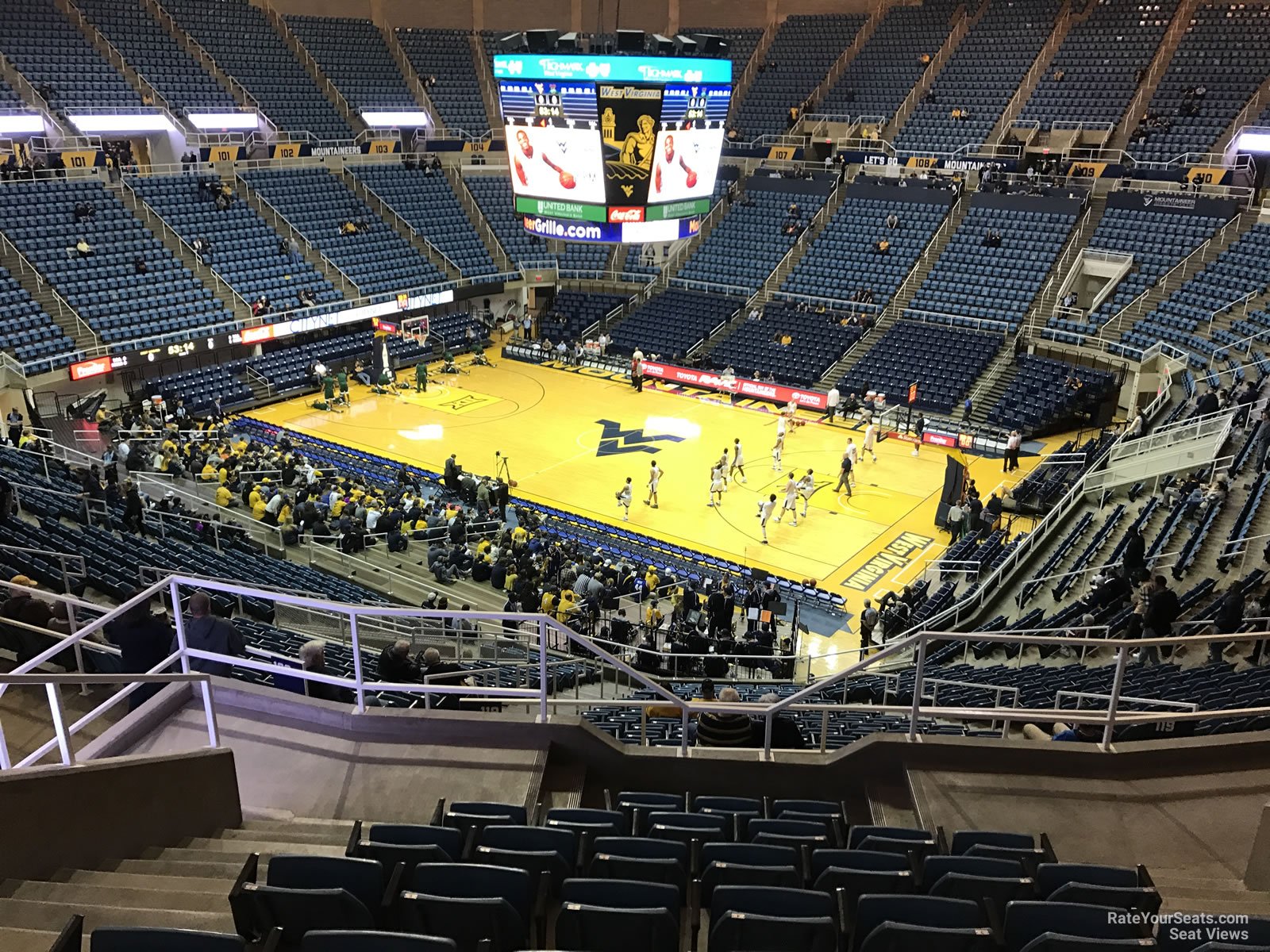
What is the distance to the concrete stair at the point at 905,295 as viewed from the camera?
35656 mm

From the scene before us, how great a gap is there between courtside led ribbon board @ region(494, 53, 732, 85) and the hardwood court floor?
1068cm

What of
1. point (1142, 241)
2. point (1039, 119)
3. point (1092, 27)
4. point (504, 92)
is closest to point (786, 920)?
point (504, 92)

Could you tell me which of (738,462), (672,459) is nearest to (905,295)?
(672,459)

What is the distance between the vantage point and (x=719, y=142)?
88.1ft

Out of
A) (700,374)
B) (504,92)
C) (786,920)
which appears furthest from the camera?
(700,374)

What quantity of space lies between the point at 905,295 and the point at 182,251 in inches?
1116

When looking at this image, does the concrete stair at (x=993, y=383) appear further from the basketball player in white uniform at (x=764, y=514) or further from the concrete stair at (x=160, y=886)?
the concrete stair at (x=160, y=886)

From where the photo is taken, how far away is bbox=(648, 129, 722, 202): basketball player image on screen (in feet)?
81.8

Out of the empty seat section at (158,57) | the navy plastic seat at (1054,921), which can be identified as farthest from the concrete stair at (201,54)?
the navy plastic seat at (1054,921)

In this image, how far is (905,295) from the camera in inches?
1505

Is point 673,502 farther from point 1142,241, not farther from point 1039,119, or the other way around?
point 1039,119

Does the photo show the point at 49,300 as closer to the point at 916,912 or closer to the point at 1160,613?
the point at 1160,613

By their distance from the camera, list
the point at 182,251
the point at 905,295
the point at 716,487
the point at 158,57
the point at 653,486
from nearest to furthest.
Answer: the point at 653,486
the point at 716,487
the point at 182,251
the point at 905,295
the point at 158,57

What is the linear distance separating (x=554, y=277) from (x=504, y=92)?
19.1 m
